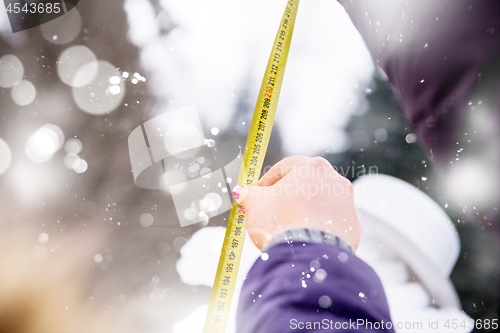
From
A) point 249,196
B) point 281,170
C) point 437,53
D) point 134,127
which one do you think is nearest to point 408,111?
point 437,53

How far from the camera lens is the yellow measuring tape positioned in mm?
1246

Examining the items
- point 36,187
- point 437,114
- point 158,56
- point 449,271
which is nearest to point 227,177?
point 158,56

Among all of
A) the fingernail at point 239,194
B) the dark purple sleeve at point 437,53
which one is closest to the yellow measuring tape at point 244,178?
the fingernail at point 239,194

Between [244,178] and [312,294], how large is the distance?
0.78 meters

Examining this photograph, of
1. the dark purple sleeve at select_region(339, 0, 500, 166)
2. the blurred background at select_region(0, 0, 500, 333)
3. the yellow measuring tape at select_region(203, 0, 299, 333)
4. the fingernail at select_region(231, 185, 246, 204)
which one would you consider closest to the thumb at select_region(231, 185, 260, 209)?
the fingernail at select_region(231, 185, 246, 204)

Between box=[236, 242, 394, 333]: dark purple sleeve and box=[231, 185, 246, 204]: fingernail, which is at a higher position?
box=[236, 242, 394, 333]: dark purple sleeve

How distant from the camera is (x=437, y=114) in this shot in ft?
3.05

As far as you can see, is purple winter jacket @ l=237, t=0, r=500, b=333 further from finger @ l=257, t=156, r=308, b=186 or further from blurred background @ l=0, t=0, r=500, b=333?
blurred background @ l=0, t=0, r=500, b=333

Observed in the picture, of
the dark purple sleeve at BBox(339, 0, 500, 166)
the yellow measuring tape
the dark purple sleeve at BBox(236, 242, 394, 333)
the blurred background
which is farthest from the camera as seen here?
the blurred background

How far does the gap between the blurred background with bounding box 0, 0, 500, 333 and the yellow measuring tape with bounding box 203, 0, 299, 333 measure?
427 millimetres

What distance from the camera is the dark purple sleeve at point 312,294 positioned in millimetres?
593

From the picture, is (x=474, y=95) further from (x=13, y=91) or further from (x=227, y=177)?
(x=13, y=91)

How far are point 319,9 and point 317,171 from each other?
1689mm

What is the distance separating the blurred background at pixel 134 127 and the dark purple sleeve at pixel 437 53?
0.91m
